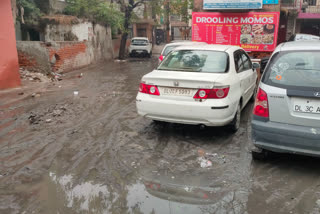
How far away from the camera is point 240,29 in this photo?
12.5m

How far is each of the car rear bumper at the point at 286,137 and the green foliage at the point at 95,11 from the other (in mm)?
16597

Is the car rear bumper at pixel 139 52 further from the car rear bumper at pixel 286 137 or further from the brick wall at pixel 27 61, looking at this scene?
the car rear bumper at pixel 286 137

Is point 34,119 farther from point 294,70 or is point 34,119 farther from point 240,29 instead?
point 240,29

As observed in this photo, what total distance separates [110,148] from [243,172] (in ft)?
6.96

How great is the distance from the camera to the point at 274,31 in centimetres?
1191

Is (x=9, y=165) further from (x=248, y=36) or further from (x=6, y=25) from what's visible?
(x=248, y=36)

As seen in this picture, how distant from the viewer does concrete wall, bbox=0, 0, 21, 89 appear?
8.71 metres

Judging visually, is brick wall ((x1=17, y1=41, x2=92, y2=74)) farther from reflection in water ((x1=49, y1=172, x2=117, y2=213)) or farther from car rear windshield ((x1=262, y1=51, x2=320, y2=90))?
car rear windshield ((x1=262, y1=51, x2=320, y2=90))

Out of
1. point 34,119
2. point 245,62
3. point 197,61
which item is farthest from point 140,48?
point 197,61

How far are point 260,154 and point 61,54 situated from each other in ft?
37.2

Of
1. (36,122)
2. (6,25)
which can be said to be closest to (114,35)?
(6,25)

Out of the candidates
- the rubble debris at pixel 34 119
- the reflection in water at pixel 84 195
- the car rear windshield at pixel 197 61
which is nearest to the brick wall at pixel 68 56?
the rubble debris at pixel 34 119

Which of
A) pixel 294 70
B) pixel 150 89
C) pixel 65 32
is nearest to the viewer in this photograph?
pixel 294 70

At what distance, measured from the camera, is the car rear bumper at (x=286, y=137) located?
3722 mm
